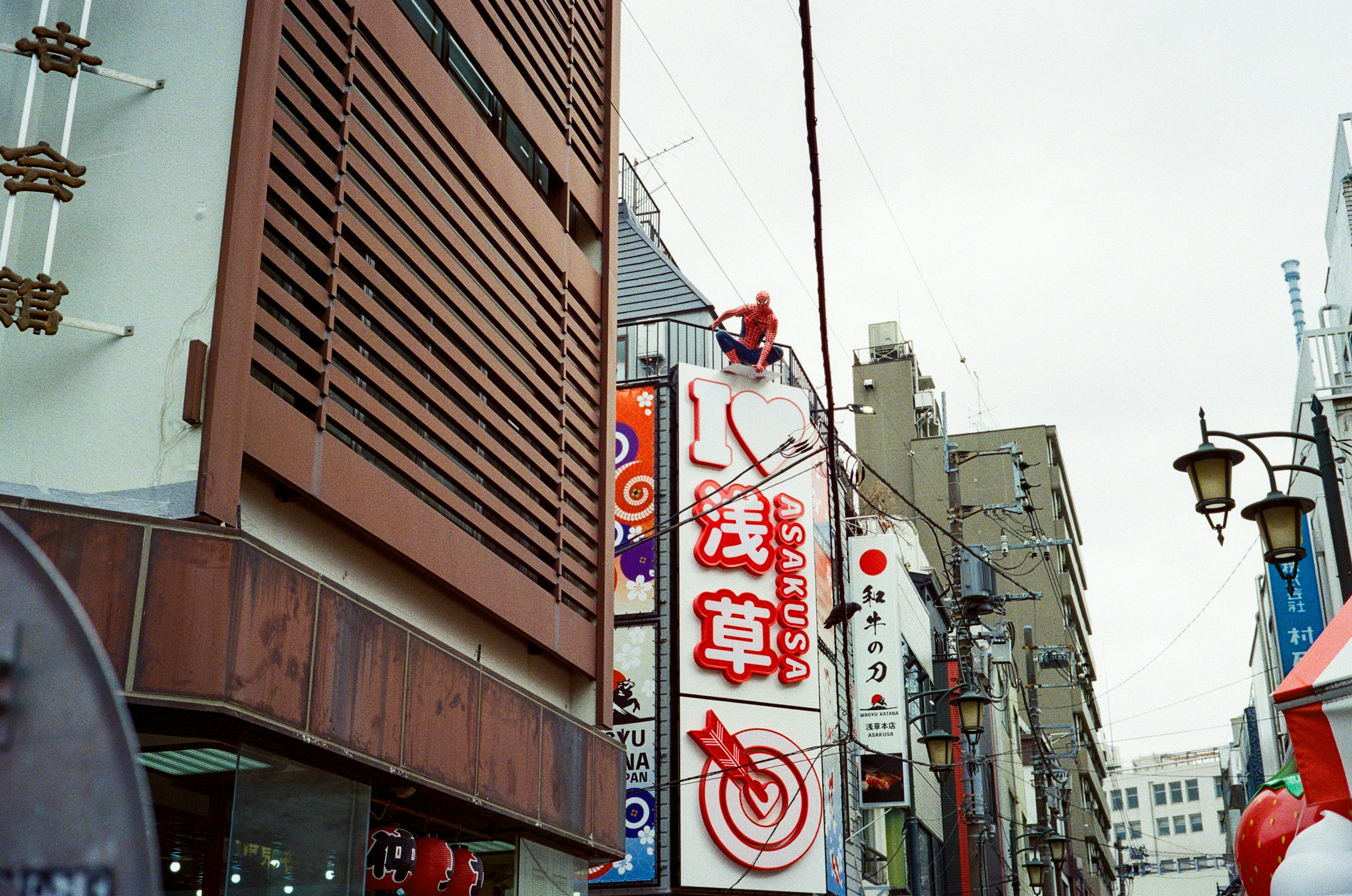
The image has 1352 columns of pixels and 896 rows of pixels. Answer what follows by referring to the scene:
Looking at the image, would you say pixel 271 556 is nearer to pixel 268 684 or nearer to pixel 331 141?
pixel 268 684

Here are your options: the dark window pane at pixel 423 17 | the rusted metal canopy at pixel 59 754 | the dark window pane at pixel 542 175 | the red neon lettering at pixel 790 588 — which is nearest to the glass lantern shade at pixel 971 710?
the red neon lettering at pixel 790 588

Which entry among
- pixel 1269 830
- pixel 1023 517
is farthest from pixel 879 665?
pixel 1023 517

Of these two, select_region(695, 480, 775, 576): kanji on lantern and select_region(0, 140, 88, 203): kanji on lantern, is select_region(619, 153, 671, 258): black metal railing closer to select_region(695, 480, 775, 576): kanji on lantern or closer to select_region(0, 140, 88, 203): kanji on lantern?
select_region(695, 480, 775, 576): kanji on lantern

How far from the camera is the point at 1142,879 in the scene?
12769cm

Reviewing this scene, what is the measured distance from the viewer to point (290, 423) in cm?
1040

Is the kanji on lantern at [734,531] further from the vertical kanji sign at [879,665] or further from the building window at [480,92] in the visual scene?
the building window at [480,92]

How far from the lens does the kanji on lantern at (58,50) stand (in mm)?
9898

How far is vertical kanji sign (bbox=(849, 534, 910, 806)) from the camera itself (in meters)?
30.2

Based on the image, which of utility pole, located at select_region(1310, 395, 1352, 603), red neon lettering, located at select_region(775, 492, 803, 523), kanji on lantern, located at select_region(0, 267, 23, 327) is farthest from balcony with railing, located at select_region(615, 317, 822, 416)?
kanji on lantern, located at select_region(0, 267, 23, 327)

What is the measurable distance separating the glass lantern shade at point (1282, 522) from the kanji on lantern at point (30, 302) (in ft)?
30.9

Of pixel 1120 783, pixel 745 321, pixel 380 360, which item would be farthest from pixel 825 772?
pixel 1120 783

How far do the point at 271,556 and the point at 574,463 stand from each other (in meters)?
7.21

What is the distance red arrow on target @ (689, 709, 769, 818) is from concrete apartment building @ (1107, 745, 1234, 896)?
9940cm

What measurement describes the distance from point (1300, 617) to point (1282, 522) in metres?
22.3
